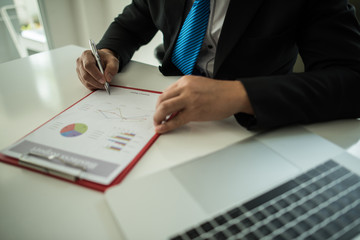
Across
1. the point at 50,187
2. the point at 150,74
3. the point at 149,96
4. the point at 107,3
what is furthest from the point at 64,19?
the point at 50,187

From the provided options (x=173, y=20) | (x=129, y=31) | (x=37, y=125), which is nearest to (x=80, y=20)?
(x=129, y=31)

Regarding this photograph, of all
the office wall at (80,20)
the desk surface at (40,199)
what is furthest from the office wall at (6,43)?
the desk surface at (40,199)

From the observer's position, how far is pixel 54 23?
2.45m

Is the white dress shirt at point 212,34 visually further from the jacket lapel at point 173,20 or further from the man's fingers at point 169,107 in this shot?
the man's fingers at point 169,107

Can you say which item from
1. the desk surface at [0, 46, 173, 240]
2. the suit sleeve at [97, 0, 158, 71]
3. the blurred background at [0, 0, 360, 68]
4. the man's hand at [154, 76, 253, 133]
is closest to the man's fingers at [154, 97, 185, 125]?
the man's hand at [154, 76, 253, 133]

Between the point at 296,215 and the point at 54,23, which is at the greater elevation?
the point at 54,23

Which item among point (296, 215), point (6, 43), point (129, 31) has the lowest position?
point (296, 215)

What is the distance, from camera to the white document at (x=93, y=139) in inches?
18.2

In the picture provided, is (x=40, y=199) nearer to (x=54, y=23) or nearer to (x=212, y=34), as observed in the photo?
(x=212, y=34)

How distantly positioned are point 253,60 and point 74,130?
59 centimetres

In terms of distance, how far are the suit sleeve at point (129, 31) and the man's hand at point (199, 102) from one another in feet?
1.49

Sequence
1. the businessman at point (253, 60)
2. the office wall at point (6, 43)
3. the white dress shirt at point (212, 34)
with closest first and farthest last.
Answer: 1. the businessman at point (253, 60)
2. the white dress shirt at point (212, 34)
3. the office wall at point (6, 43)

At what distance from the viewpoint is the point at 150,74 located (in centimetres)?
88

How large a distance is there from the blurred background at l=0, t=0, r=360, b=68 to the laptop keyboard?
83.3 inches
